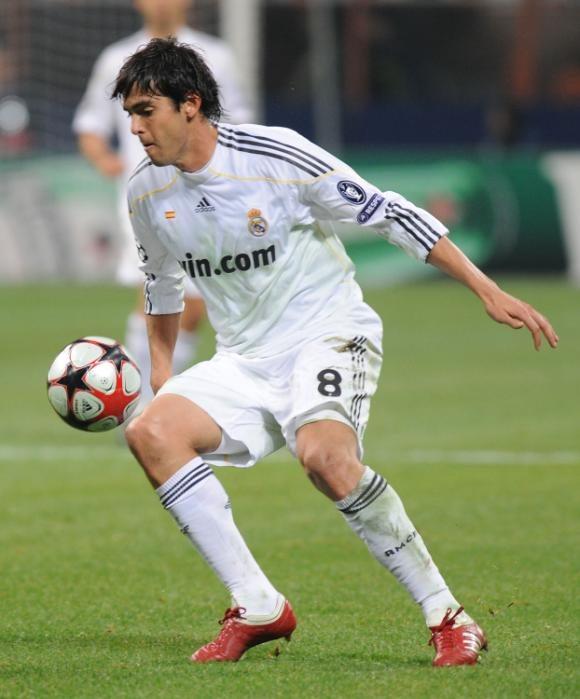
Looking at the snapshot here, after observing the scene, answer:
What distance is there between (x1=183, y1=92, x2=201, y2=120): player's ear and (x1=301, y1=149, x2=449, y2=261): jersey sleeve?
16.2 inches

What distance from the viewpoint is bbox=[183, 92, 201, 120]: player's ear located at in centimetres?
506

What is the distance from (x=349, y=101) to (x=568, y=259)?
14.3 m

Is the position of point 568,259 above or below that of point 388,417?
below

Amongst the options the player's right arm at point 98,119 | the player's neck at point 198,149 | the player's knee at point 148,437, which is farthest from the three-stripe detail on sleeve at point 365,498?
the player's right arm at point 98,119

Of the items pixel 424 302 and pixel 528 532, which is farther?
pixel 424 302

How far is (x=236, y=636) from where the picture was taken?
4.99m


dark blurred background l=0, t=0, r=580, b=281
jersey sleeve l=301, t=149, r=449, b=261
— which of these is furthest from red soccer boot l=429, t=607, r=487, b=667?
dark blurred background l=0, t=0, r=580, b=281

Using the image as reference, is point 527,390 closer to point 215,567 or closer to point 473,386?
point 473,386

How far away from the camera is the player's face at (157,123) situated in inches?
197

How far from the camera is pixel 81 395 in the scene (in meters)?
5.53

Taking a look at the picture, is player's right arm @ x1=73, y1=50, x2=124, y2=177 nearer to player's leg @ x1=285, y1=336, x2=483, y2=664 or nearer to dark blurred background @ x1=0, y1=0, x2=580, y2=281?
dark blurred background @ x1=0, y1=0, x2=580, y2=281

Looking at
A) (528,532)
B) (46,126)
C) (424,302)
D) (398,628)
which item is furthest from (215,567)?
(46,126)

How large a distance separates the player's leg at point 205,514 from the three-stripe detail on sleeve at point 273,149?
0.83m

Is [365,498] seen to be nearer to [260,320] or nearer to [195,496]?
[195,496]
